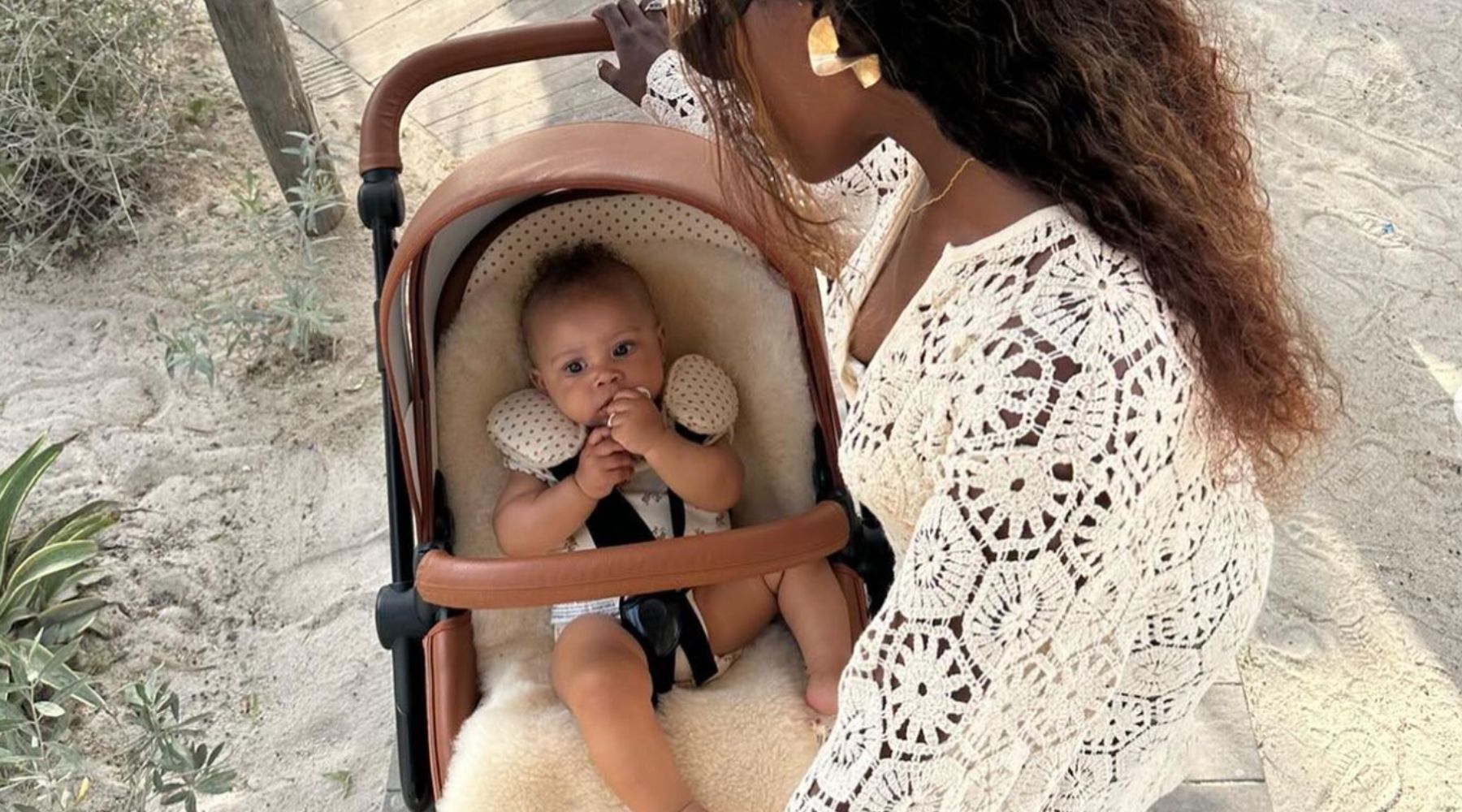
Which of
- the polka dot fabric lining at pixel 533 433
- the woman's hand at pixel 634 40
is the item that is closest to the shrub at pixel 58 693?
the polka dot fabric lining at pixel 533 433

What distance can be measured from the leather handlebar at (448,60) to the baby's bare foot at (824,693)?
82 centimetres

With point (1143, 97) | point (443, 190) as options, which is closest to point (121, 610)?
point (443, 190)

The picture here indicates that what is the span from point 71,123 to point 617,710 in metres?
2.01

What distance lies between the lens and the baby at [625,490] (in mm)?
1526

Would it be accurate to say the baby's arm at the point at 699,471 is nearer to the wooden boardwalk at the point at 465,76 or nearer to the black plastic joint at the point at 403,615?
the black plastic joint at the point at 403,615

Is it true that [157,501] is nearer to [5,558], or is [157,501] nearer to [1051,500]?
[5,558]

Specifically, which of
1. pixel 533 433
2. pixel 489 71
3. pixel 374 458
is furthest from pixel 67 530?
pixel 489 71

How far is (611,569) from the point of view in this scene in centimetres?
129

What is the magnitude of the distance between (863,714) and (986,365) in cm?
28

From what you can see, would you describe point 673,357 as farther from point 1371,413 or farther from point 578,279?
point 1371,413

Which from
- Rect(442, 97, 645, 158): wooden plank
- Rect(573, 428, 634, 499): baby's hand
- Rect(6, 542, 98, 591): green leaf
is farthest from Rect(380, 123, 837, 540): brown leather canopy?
Rect(442, 97, 645, 158): wooden plank

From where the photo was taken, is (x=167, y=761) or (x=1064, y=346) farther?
(x=167, y=761)

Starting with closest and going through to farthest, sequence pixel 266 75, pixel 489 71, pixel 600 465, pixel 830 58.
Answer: pixel 830 58, pixel 600 465, pixel 266 75, pixel 489 71

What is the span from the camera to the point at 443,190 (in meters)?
1.42
